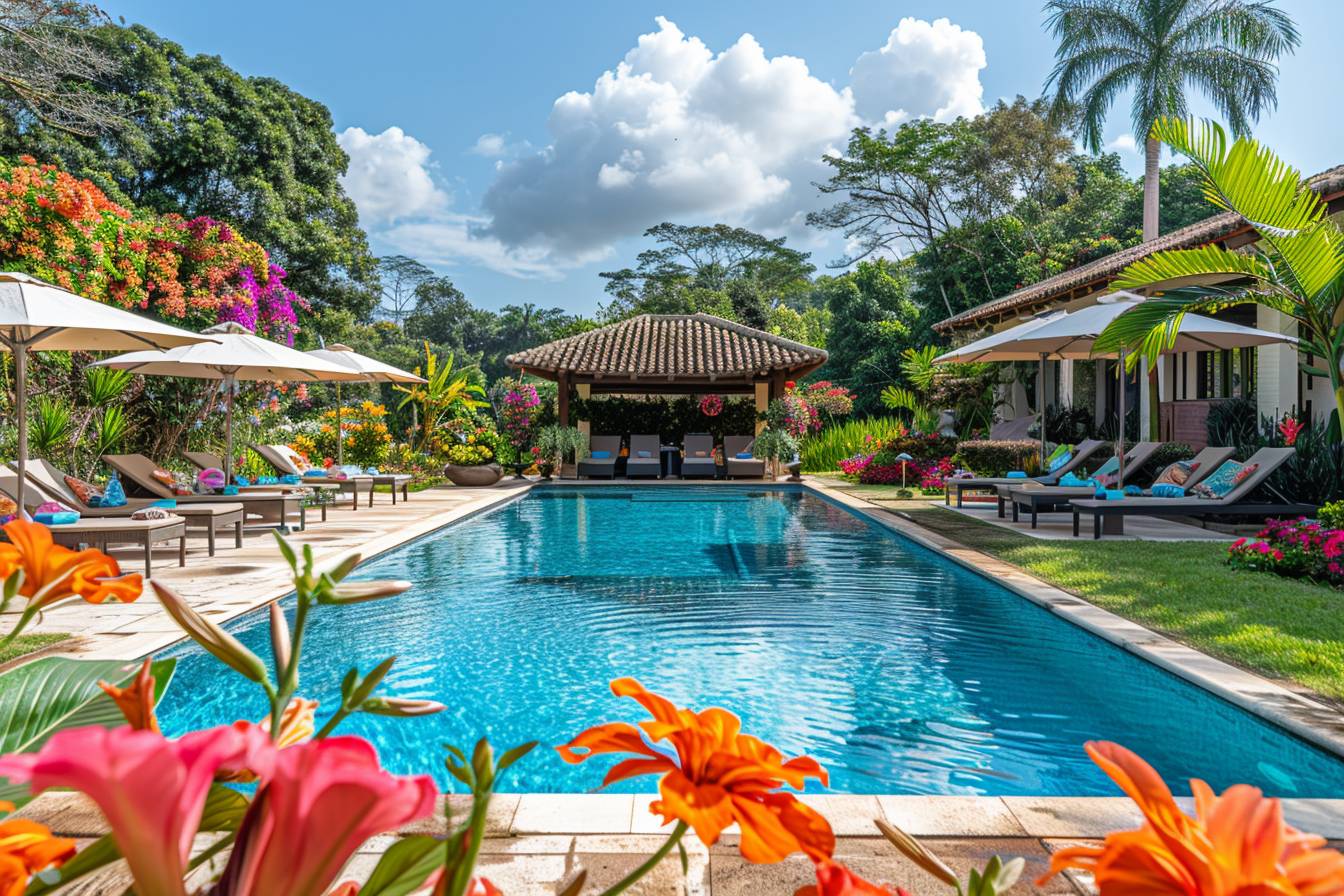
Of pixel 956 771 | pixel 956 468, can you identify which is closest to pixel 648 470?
pixel 956 468

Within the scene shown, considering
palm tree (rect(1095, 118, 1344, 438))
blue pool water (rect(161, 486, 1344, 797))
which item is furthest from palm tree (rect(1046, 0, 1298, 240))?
blue pool water (rect(161, 486, 1344, 797))

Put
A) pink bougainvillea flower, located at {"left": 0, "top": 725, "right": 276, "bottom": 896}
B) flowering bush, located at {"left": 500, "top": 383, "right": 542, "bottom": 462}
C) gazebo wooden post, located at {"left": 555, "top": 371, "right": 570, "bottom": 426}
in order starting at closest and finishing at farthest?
1. pink bougainvillea flower, located at {"left": 0, "top": 725, "right": 276, "bottom": 896}
2. gazebo wooden post, located at {"left": 555, "top": 371, "right": 570, "bottom": 426}
3. flowering bush, located at {"left": 500, "top": 383, "right": 542, "bottom": 462}

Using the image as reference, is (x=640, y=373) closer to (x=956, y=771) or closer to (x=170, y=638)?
(x=170, y=638)

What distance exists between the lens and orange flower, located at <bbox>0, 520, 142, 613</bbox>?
63 centimetres

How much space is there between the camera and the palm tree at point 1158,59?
70.1ft

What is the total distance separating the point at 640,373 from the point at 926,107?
688 inches

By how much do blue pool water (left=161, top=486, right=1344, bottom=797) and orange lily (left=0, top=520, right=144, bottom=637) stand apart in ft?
9.12

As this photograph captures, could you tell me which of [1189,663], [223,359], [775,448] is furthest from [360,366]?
[1189,663]

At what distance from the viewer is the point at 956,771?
3588 mm

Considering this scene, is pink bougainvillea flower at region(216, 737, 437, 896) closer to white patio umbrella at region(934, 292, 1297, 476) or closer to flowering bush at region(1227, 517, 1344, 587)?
flowering bush at region(1227, 517, 1344, 587)

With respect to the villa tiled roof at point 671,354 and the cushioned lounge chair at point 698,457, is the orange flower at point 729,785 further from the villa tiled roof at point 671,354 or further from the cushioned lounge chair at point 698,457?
the villa tiled roof at point 671,354

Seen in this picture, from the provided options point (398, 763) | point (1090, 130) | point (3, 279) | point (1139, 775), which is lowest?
point (398, 763)

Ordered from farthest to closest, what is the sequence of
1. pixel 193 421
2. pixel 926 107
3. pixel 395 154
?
1. pixel 395 154
2. pixel 926 107
3. pixel 193 421

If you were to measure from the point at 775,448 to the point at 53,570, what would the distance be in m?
18.1
